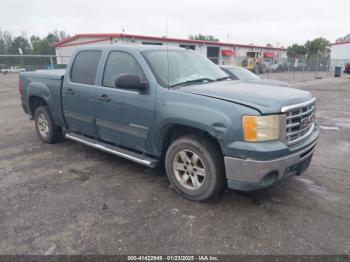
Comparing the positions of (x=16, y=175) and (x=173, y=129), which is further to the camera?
(x=16, y=175)

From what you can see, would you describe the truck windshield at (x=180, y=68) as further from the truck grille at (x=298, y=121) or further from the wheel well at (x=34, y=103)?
the wheel well at (x=34, y=103)

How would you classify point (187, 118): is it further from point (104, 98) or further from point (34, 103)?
point (34, 103)

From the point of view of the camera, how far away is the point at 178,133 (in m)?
3.78

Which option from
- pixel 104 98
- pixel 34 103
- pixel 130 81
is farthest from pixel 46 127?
pixel 130 81

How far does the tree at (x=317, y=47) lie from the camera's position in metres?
54.7

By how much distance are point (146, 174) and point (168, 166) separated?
857 mm

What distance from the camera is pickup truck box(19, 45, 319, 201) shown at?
3.10 m

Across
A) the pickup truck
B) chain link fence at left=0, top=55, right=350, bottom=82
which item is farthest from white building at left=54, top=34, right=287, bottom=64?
the pickup truck

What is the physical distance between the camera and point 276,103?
3150mm

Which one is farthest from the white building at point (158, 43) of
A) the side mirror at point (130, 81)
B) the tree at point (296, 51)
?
the side mirror at point (130, 81)

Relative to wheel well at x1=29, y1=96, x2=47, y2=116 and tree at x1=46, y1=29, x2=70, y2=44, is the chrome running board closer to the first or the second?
wheel well at x1=29, y1=96, x2=47, y2=116

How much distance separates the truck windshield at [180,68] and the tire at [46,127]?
2840mm

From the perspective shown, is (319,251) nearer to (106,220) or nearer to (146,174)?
(106,220)

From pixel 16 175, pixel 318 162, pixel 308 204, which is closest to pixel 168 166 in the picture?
pixel 308 204
